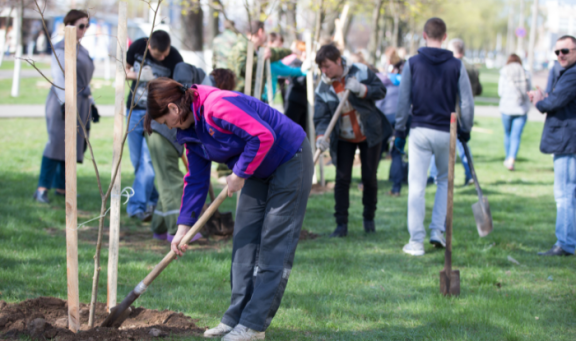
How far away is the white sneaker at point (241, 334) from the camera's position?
327 cm

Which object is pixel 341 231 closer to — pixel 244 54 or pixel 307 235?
pixel 307 235

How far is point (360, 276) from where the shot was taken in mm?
4809

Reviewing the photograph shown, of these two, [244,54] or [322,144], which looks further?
[244,54]

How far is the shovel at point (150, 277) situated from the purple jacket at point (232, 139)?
0.15 m

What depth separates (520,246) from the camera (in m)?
5.85

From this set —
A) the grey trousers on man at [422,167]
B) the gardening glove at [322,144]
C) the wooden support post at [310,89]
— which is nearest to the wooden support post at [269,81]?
the wooden support post at [310,89]

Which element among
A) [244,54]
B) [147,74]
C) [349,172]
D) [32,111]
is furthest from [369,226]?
[32,111]

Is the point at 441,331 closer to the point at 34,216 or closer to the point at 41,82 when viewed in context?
the point at 34,216

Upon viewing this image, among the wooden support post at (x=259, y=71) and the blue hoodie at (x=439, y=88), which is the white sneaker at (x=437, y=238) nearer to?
the blue hoodie at (x=439, y=88)

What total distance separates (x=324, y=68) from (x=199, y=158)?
2.58 m

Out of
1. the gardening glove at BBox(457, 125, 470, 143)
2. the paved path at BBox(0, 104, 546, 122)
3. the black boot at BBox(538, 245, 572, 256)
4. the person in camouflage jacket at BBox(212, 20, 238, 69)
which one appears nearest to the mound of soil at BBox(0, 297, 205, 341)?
the gardening glove at BBox(457, 125, 470, 143)

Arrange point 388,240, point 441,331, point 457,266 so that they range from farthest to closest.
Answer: point 388,240 → point 457,266 → point 441,331

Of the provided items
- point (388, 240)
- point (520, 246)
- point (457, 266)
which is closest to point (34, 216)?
point (388, 240)

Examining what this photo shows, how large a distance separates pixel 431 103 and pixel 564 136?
4.26 feet
